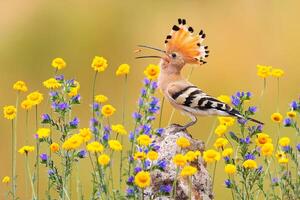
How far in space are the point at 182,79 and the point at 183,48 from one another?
8.2 inches

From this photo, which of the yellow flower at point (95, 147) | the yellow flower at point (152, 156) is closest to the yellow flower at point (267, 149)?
the yellow flower at point (152, 156)

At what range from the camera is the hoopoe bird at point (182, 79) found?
5.79 m

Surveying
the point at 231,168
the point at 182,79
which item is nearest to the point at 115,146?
the point at 231,168

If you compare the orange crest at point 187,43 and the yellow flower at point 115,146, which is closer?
the yellow flower at point 115,146

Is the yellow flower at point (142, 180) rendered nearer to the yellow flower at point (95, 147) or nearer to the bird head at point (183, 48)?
the yellow flower at point (95, 147)

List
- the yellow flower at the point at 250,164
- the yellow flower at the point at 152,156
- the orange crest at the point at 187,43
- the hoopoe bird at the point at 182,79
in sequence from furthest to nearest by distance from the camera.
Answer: the orange crest at the point at 187,43
the hoopoe bird at the point at 182,79
the yellow flower at the point at 250,164
the yellow flower at the point at 152,156

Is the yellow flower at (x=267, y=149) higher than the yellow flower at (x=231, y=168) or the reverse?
higher

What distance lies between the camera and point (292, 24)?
42.4 feet

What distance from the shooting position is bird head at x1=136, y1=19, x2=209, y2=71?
19.5 ft

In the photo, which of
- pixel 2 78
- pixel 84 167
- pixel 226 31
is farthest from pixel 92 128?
pixel 226 31

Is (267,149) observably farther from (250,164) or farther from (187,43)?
(187,43)

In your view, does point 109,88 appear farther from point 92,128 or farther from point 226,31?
point 92,128

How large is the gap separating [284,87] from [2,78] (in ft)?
12.0

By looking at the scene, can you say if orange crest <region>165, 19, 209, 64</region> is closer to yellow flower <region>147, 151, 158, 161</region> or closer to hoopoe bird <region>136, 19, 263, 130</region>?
hoopoe bird <region>136, 19, 263, 130</region>
